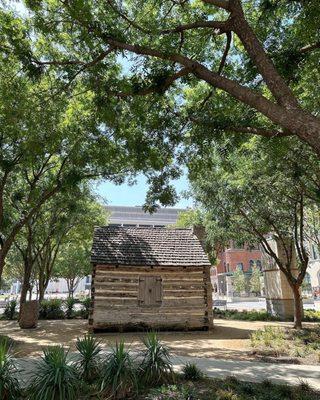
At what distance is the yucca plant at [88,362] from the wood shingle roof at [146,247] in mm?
9664

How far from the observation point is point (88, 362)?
7.78 m

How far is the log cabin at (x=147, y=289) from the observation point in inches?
691

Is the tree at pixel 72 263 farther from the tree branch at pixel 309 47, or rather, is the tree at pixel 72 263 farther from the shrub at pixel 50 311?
the tree branch at pixel 309 47

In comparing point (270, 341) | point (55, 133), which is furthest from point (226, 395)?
point (55, 133)

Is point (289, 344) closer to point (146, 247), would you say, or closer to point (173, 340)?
point (173, 340)

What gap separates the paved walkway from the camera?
344 inches

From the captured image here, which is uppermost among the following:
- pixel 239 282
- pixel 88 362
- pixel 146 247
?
pixel 239 282

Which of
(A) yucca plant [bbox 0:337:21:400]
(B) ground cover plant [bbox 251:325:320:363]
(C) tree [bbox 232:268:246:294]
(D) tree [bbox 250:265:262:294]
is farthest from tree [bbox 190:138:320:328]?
(C) tree [bbox 232:268:246:294]

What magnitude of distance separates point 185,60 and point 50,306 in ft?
74.2

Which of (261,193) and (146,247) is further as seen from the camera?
(146,247)

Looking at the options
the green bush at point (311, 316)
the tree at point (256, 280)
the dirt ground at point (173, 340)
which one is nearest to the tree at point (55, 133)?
the dirt ground at point (173, 340)

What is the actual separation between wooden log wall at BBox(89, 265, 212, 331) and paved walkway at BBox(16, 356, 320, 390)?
22.1 feet

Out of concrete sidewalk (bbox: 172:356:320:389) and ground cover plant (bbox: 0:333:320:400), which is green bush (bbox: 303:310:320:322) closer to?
concrete sidewalk (bbox: 172:356:320:389)

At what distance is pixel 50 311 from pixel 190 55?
21.2 meters
